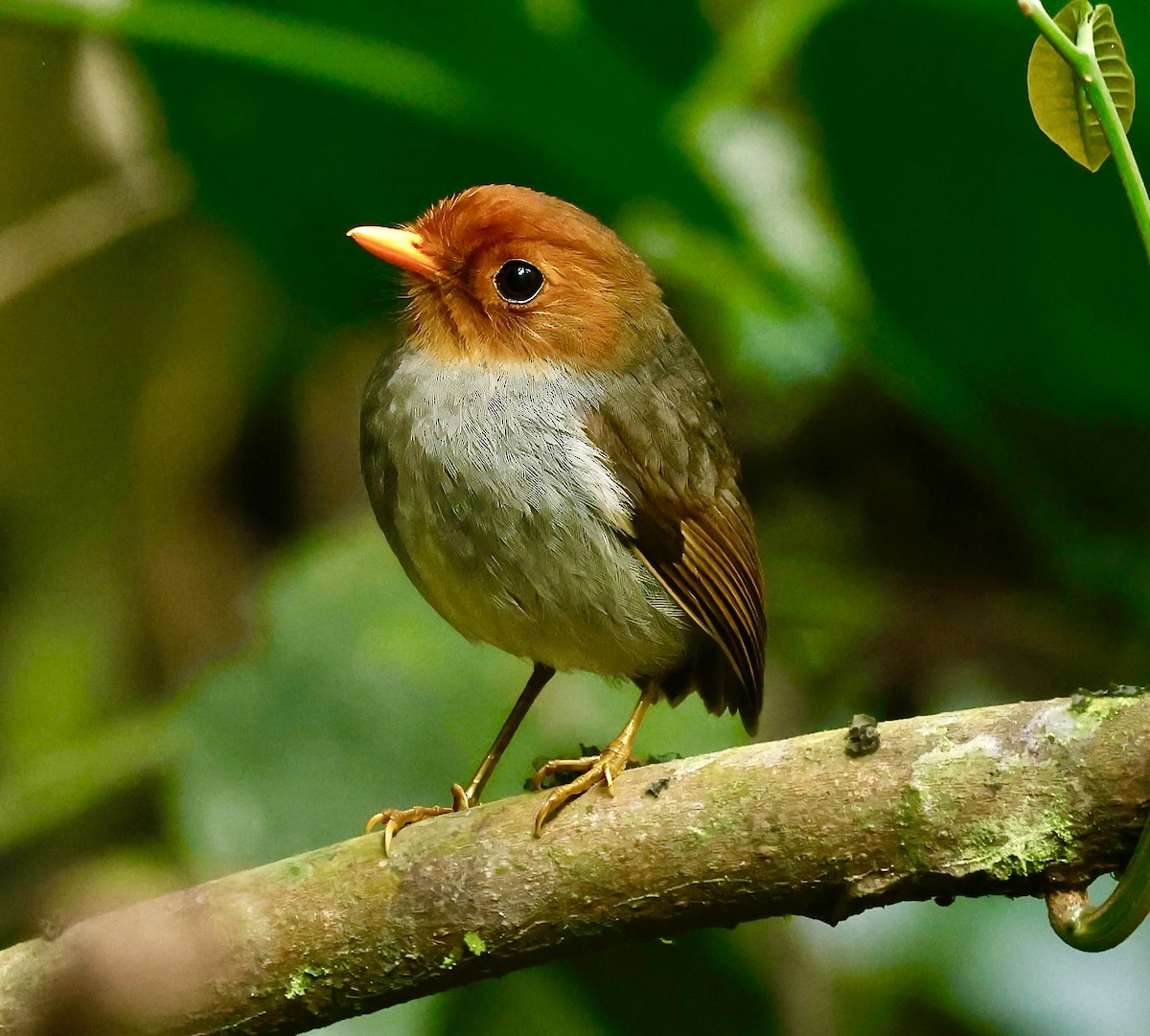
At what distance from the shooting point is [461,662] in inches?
121

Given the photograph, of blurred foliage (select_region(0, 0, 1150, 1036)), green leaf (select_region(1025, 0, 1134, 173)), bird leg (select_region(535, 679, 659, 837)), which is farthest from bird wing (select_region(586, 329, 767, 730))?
green leaf (select_region(1025, 0, 1134, 173))

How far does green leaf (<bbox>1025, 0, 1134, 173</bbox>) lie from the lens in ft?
4.80

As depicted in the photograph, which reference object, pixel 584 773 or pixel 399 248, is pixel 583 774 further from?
pixel 399 248

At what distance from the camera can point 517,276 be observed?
7.70 ft

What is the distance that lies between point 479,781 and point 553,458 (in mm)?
671

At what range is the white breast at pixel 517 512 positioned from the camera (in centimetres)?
221

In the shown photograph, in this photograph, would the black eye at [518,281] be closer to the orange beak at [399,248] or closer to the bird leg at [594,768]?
the orange beak at [399,248]

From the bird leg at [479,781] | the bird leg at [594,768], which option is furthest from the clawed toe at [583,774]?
the bird leg at [479,781]

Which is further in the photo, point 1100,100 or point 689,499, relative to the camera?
point 689,499

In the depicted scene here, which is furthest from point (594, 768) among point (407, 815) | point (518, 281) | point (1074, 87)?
point (1074, 87)

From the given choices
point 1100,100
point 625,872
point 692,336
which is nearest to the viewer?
point 1100,100

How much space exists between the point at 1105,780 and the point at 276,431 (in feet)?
8.91

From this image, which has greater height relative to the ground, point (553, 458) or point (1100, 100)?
point (553, 458)

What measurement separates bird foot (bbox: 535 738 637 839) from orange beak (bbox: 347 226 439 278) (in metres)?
0.79
